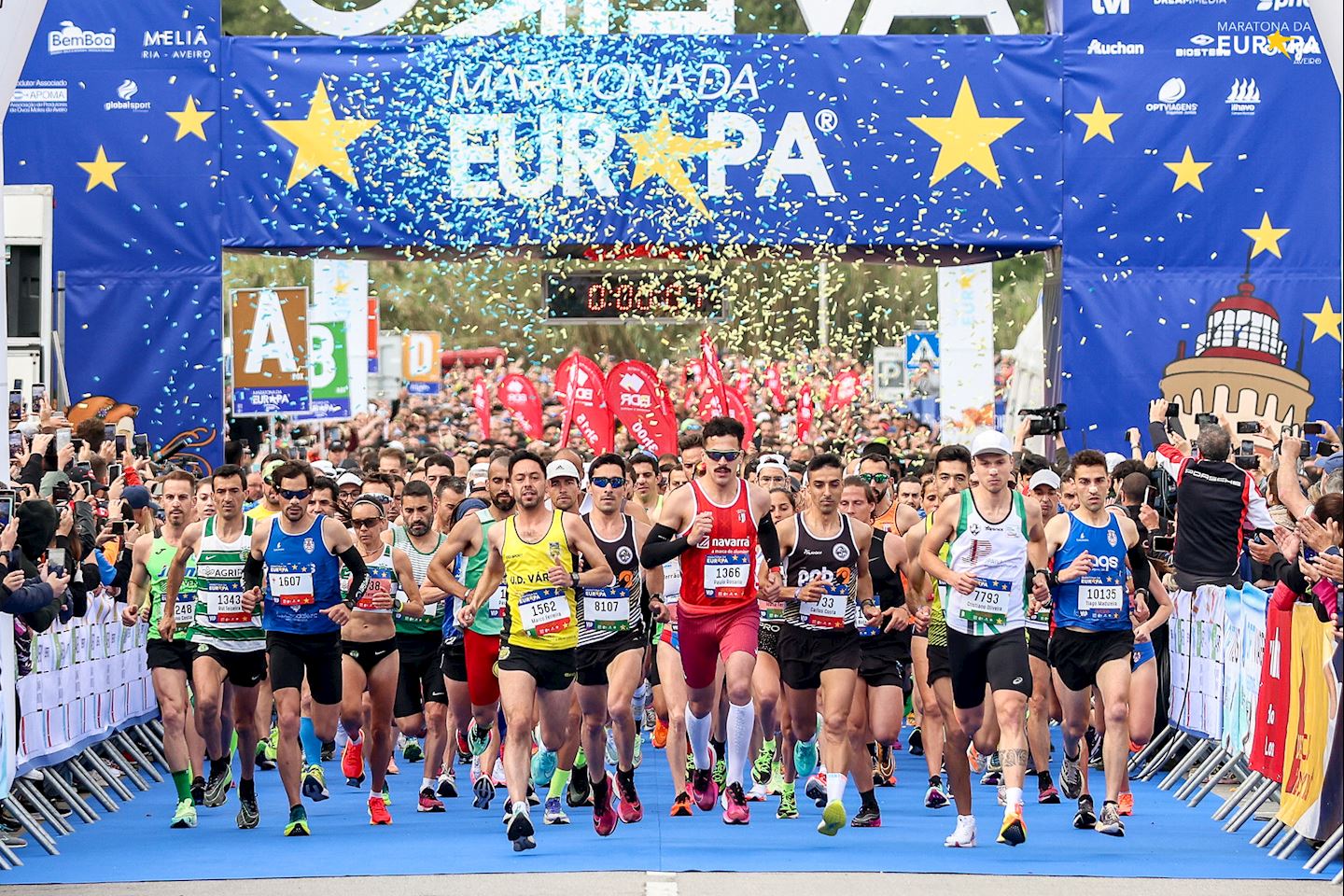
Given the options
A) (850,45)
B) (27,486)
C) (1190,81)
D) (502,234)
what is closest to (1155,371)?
(1190,81)

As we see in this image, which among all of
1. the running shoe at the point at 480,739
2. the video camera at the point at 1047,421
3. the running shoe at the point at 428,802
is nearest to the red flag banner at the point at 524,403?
the video camera at the point at 1047,421

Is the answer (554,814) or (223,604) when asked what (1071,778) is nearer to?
(554,814)

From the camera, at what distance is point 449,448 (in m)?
25.8

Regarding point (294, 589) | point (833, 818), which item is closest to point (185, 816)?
point (294, 589)

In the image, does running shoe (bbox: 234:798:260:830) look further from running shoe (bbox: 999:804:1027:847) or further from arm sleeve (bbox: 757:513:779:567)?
running shoe (bbox: 999:804:1027:847)

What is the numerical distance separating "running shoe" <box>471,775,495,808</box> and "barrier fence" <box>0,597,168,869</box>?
6.91ft

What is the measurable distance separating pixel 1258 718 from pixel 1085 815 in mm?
1033

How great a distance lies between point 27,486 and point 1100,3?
548 inches

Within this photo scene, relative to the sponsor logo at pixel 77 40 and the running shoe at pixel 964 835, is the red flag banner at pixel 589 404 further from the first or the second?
the running shoe at pixel 964 835

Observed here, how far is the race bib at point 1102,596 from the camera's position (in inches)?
452

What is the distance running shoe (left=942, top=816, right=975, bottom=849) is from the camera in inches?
422

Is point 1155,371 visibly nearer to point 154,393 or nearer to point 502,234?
point 502,234

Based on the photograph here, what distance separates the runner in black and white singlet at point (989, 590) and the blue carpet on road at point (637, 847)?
0.53 metres

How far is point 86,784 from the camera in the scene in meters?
13.0
